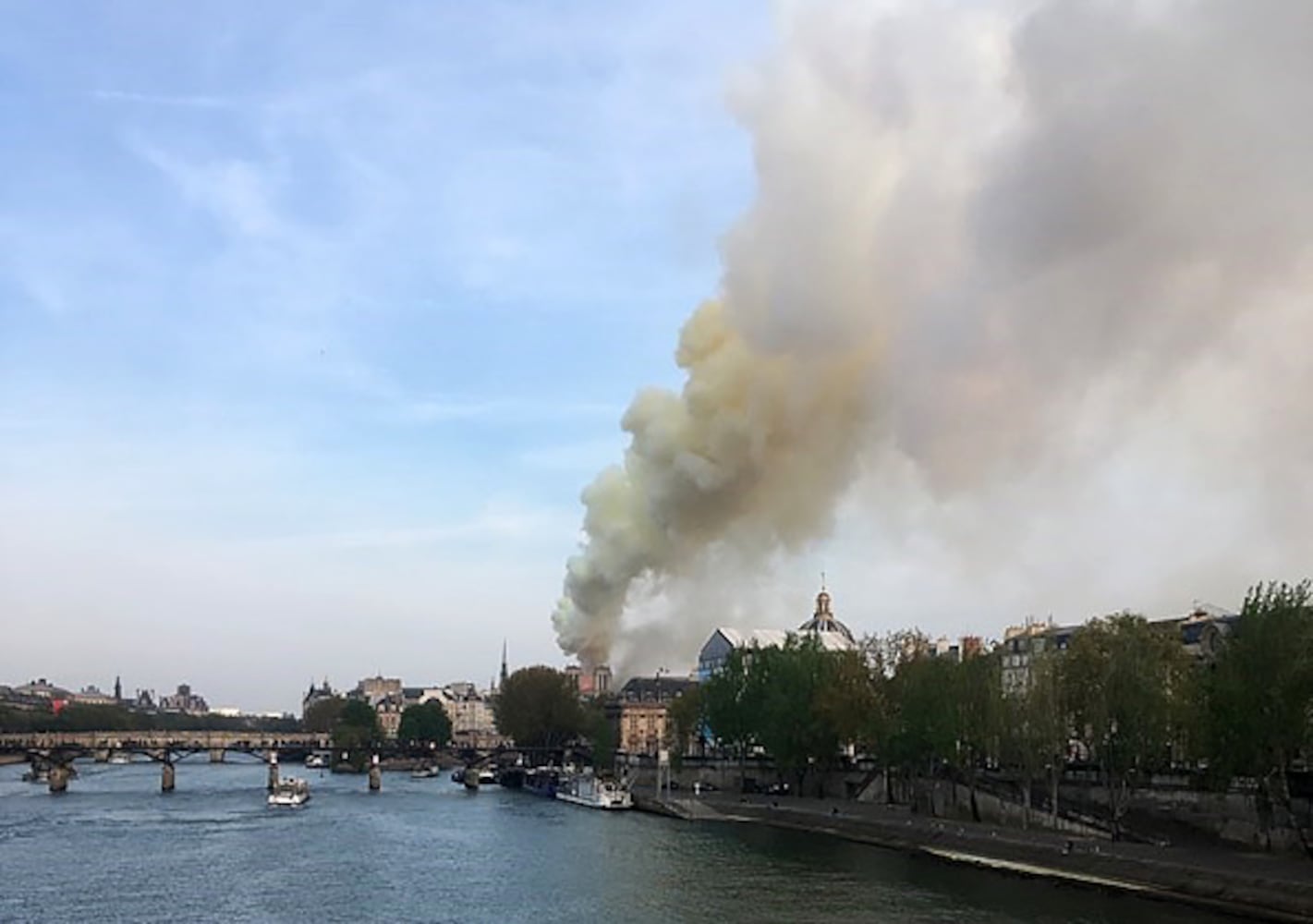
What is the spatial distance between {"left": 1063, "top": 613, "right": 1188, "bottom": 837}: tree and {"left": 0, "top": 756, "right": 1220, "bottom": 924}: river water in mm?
8463

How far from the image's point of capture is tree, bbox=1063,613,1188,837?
5891 centimetres

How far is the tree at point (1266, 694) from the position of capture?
49.7 meters

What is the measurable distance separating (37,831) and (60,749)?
49332mm

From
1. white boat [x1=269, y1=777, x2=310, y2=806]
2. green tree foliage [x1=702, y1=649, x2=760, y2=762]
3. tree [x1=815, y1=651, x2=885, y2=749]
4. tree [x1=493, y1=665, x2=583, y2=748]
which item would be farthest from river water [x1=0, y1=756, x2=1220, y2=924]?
tree [x1=493, y1=665, x2=583, y2=748]

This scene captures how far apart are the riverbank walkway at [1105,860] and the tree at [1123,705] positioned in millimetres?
3433

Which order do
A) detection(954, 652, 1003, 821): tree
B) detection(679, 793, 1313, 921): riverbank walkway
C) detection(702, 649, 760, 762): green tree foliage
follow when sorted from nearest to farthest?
1. detection(679, 793, 1313, 921): riverbank walkway
2. detection(954, 652, 1003, 821): tree
3. detection(702, 649, 760, 762): green tree foliage

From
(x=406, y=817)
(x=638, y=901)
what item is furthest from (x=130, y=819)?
(x=638, y=901)

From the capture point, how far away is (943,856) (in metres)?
61.7

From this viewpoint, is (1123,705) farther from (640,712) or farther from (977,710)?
(640,712)

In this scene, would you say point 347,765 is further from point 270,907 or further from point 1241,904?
point 1241,904

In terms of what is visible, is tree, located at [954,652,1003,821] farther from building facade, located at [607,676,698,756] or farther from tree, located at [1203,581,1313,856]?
building facade, located at [607,676,698,756]

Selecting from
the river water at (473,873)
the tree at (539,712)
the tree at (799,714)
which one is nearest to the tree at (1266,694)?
the river water at (473,873)

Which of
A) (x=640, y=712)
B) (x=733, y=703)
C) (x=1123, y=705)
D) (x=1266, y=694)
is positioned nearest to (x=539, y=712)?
(x=640, y=712)

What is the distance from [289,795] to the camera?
107000mm
